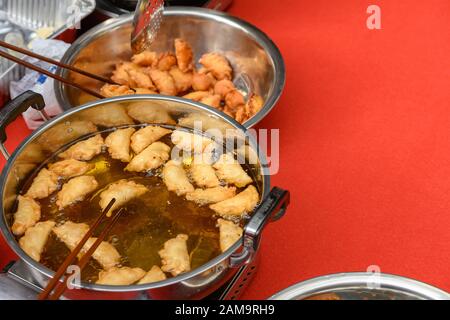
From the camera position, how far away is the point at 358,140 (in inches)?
75.8

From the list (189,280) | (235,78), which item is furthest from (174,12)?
(189,280)

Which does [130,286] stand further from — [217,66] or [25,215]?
[217,66]

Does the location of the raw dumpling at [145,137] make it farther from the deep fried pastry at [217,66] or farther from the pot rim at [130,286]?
the deep fried pastry at [217,66]

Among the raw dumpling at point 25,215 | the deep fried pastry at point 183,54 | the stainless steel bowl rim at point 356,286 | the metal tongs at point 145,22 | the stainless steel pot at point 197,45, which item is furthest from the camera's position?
the deep fried pastry at point 183,54

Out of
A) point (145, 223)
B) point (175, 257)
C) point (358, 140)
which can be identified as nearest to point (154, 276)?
point (175, 257)

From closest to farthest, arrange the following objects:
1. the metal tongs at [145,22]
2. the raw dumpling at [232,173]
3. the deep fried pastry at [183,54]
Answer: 1. the raw dumpling at [232,173]
2. the metal tongs at [145,22]
3. the deep fried pastry at [183,54]

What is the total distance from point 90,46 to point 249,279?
101 centimetres

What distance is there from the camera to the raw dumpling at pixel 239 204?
1385 mm

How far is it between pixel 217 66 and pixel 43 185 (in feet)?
2.76

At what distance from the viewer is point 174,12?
6.74ft

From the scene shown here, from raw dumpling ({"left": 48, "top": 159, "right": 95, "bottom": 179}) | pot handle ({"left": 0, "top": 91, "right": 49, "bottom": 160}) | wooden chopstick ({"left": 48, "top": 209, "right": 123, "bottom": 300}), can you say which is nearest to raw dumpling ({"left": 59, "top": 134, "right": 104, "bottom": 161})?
raw dumpling ({"left": 48, "top": 159, "right": 95, "bottom": 179})

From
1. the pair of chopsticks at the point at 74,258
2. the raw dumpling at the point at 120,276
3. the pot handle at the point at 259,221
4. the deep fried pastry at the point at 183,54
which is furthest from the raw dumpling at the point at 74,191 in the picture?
the deep fried pastry at the point at 183,54

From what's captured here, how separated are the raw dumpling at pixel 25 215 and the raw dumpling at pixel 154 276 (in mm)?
318
